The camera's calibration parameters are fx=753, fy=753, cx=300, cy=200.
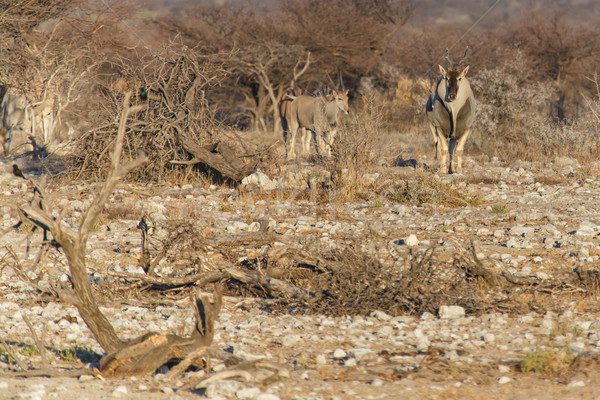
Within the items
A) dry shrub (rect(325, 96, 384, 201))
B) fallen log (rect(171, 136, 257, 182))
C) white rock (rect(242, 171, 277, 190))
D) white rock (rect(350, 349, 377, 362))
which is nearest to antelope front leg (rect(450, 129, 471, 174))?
dry shrub (rect(325, 96, 384, 201))

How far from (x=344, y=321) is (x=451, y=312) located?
2.34 feet

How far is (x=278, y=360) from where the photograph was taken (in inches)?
164

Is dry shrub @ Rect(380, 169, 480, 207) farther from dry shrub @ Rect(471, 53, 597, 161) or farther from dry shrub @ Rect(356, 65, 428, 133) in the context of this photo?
dry shrub @ Rect(356, 65, 428, 133)

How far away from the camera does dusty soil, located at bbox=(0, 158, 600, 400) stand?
3.74m

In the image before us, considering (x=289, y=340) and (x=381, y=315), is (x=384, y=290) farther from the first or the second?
(x=289, y=340)

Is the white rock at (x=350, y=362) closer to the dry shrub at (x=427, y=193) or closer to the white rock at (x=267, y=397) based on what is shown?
the white rock at (x=267, y=397)

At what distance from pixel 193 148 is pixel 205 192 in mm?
649

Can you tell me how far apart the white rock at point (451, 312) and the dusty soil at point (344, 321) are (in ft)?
0.03

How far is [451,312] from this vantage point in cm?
499

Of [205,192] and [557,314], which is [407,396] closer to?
[557,314]

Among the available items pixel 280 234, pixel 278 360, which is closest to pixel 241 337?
pixel 278 360

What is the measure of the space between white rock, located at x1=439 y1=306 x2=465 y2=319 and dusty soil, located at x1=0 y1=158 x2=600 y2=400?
0.01 m

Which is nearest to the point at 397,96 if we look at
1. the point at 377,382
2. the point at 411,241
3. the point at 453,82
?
the point at 453,82

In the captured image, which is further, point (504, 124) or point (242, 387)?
point (504, 124)
